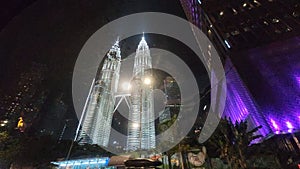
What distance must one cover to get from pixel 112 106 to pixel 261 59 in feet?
85.9

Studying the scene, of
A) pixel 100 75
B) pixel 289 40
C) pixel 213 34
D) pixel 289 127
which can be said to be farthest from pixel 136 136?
pixel 289 40

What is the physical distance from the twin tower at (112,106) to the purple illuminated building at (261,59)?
13863 millimetres

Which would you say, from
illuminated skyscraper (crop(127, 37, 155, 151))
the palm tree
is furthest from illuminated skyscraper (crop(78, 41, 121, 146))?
the palm tree

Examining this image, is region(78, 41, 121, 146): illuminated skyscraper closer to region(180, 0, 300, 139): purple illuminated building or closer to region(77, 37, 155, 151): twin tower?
region(77, 37, 155, 151): twin tower

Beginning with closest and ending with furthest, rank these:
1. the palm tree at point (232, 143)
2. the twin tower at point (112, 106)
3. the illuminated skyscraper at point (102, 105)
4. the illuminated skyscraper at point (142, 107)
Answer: the palm tree at point (232, 143) < the illuminated skyscraper at point (142, 107) < the twin tower at point (112, 106) < the illuminated skyscraper at point (102, 105)

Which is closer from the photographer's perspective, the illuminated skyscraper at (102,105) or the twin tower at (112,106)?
the twin tower at (112,106)

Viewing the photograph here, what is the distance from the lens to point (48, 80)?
1250cm

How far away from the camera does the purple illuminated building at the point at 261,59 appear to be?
13.0 m

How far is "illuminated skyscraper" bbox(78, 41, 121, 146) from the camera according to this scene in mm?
27984

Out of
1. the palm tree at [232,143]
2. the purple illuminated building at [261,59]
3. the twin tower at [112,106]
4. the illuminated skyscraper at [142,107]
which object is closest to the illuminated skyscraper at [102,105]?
the twin tower at [112,106]

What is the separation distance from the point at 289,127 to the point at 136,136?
65.3 ft

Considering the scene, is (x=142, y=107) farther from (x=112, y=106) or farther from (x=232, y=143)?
(x=232, y=143)

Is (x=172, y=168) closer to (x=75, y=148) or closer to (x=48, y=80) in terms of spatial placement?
(x=48, y=80)

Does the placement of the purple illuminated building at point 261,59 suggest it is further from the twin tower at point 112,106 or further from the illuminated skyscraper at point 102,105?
the illuminated skyscraper at point 102,105
